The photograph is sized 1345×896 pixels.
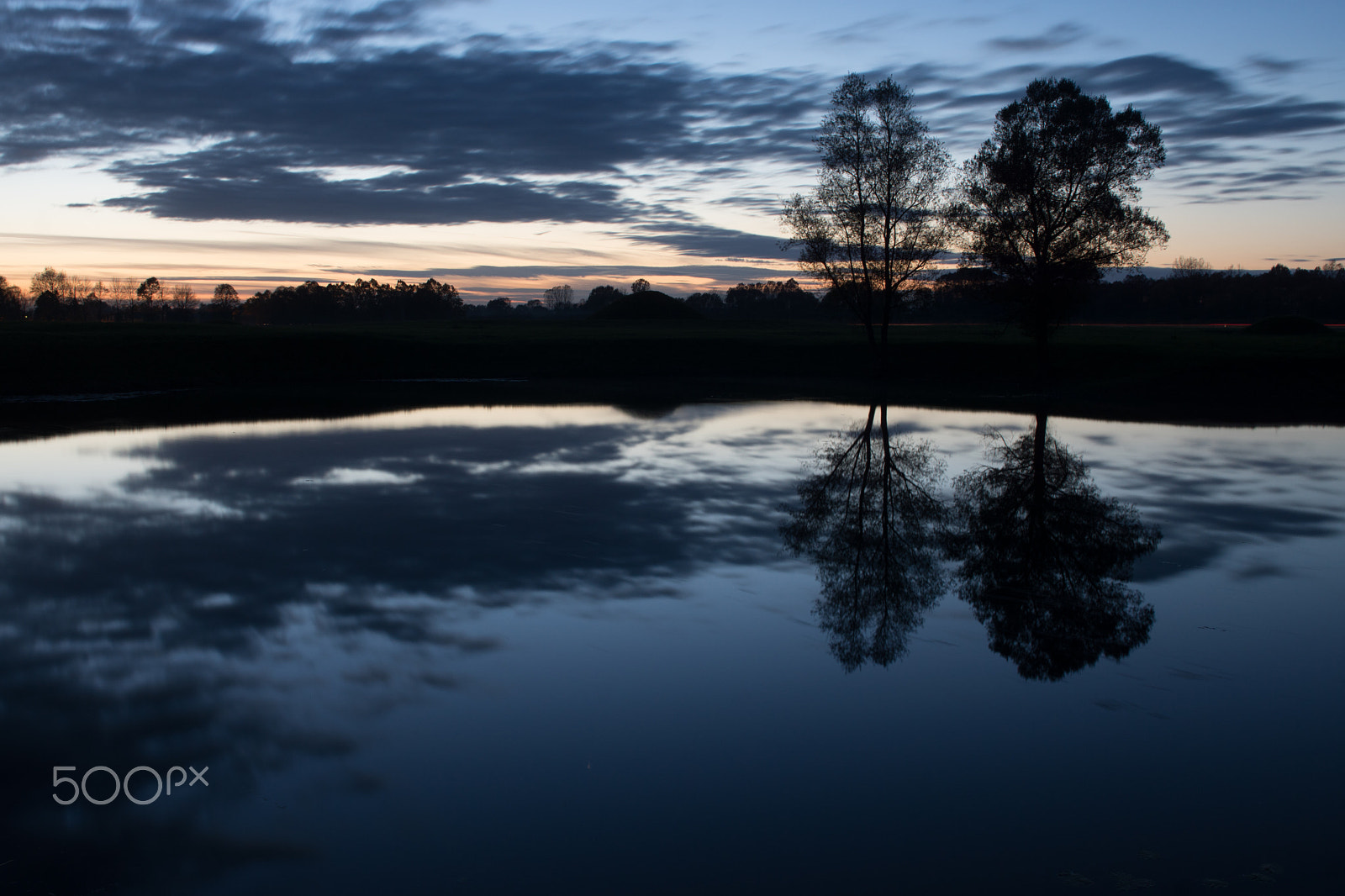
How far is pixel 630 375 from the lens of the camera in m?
45.7

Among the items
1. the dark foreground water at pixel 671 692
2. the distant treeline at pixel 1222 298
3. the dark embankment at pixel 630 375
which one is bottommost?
the dark foreground water at pixel 671 692

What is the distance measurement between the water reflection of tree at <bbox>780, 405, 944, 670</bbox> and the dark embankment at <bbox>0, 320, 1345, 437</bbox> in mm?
14616

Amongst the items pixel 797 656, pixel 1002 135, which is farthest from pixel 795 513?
pixel 1002 135

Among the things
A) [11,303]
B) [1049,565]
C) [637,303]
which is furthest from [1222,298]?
[11,303]

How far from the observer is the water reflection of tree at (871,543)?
865cm

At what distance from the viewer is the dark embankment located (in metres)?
30.4
